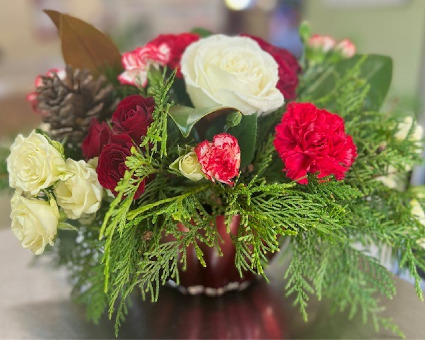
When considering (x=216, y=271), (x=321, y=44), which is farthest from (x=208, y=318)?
(x=321, y=44)

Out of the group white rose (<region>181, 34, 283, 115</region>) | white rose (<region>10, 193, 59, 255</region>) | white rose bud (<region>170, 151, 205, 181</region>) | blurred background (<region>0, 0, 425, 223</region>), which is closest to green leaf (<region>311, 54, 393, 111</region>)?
white rose (<region>181, 34, 283, 115</region>)

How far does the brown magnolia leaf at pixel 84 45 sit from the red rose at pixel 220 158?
24cm

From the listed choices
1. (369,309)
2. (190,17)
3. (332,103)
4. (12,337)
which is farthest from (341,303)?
(190,17)

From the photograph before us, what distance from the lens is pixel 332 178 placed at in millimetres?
472

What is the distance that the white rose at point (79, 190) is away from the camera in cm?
44

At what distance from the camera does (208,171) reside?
422mm

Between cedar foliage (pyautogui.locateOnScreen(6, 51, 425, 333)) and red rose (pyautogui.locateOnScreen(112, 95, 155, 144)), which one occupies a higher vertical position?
red rose (pyautogui.locateOnScreen(112, 95, 155, 144))

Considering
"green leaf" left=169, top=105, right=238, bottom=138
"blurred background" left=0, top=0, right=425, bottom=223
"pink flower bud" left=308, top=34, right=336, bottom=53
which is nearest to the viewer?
"green leaf" left=169, top=105, right=238, bottom=138

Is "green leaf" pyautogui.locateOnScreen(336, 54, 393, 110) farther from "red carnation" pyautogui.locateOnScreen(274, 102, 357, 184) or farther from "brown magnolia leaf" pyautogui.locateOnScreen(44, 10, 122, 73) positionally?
"brown magnolia leaf" pyautogui.locateOnScreen(44, 10, 122, 73)

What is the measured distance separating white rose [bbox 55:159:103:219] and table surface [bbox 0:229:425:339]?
0.18 metres

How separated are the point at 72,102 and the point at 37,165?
4.6 inches

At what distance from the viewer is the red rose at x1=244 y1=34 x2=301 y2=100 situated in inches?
20.9

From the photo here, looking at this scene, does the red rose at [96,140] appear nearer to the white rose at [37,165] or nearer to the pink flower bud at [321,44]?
the white rose at [37,165]

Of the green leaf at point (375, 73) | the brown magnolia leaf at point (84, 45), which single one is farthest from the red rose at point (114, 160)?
the green leaf at point (375, 73)
